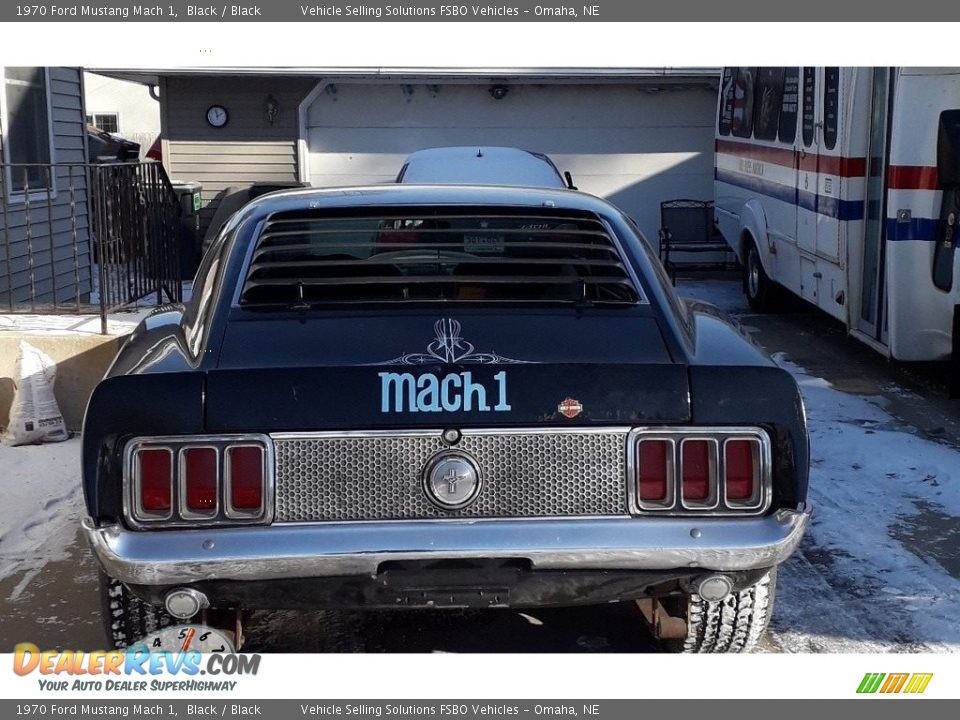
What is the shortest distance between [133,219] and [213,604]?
5659 millimetres

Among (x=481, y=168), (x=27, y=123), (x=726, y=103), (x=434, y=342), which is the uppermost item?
(x=726, y=103)

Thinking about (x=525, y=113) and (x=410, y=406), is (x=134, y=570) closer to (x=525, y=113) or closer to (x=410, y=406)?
(x=410, y=406)

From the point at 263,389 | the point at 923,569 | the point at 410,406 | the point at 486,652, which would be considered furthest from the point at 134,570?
the point at 923,569

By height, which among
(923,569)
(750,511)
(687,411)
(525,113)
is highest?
(525,113)

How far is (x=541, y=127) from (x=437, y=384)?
43.2ft

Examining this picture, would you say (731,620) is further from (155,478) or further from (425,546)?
(155,478)

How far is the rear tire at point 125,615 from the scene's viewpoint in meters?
3.59

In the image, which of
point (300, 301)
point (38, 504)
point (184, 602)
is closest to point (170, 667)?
point (184, 602)

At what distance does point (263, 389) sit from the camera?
3.31m

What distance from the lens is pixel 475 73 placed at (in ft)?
49.0

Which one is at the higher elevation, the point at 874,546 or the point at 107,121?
the point at 107,121

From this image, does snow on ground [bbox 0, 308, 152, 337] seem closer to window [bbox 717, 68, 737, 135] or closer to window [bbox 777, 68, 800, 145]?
window [bbox 777, 68, 800, 145]

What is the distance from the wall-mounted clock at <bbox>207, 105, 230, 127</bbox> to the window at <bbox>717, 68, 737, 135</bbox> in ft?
Result: 22.4

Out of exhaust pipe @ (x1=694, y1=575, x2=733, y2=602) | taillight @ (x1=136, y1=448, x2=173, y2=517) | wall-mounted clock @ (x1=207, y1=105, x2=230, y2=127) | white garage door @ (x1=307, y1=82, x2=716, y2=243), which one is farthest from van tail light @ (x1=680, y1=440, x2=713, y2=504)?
wall-mounted clock @ (x1=207, y1=105, x2=230, y2=127)
